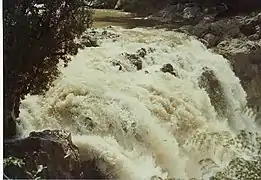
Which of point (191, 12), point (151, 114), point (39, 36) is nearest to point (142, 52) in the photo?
point (191, 12)

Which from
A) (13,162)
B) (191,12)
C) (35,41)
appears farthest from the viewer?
(191,12)

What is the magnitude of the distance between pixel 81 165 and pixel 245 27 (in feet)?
3.90

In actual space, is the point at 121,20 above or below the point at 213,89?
above

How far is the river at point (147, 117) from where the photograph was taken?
2314mm

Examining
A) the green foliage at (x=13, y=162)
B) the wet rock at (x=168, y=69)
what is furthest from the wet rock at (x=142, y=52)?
the green foliage at (x=13, y=162)

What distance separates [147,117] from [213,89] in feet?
1.64

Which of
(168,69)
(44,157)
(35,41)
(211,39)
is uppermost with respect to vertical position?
(35,41)

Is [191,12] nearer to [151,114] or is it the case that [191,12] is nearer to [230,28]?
[230,28]

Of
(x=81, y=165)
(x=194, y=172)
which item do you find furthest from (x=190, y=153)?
(x=81, y=165)

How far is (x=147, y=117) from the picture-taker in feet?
8.44

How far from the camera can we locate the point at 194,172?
2305 millimetres

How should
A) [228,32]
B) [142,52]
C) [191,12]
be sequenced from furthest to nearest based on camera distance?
[228,32] → [142,52] → [191,12]

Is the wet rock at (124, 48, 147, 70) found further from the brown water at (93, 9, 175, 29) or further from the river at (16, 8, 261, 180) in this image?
the brown water at (93, 9, 175, 29)

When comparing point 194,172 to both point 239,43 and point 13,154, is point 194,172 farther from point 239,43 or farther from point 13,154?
point 239,43
